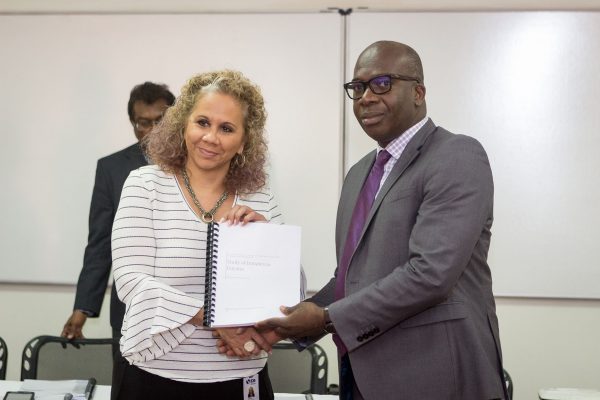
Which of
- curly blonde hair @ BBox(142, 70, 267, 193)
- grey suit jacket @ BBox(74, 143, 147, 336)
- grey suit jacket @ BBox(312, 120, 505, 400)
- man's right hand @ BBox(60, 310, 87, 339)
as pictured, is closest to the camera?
grey suit jacket @ BBox(312, 120, 505, 400)

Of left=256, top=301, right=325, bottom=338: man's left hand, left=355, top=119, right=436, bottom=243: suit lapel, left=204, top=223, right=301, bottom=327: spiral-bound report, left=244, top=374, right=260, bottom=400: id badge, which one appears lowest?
left=244, top=374, right=260, bottom=400: id badge

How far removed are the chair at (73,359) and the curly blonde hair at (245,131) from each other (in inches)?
52.6

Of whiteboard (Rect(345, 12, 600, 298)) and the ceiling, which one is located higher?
the ceiling

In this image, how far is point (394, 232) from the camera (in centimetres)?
191

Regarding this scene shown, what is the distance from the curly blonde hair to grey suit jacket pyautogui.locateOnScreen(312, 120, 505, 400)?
1.39 feet

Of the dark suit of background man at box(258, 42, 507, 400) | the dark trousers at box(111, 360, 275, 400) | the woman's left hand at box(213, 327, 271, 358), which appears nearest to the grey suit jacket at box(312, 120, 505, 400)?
the dark suit of background man at box(258, 42, 507, 400)

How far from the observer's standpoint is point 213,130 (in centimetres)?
203

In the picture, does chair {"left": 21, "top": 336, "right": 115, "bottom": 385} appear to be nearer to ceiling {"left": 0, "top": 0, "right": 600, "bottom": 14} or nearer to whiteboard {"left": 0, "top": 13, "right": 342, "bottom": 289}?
whiteboard {"left": 0, "top": 13, "right": 342, "bottom": 289}

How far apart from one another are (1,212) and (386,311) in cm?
326

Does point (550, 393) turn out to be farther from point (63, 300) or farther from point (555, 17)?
point (63, 300)

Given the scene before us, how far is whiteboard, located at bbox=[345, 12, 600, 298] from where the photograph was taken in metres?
4.15

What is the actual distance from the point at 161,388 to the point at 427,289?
0.75 m

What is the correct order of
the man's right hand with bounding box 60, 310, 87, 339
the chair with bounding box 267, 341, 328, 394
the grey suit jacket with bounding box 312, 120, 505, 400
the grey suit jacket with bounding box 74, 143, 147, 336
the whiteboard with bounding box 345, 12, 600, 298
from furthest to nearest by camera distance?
the whiteboard with bounding box 345, 12, 600, 298, the grey suit jacket with bounding box 74, 143, 147, 336, the man's right hand with bounding box 60, 310, 87, 339, the chair with bounding box 267, 341, 328, 394, the grey suit jacket with bounding box 312, 120, 505, 400

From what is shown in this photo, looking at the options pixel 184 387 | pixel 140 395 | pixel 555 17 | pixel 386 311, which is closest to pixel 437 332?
pixel 386 311
